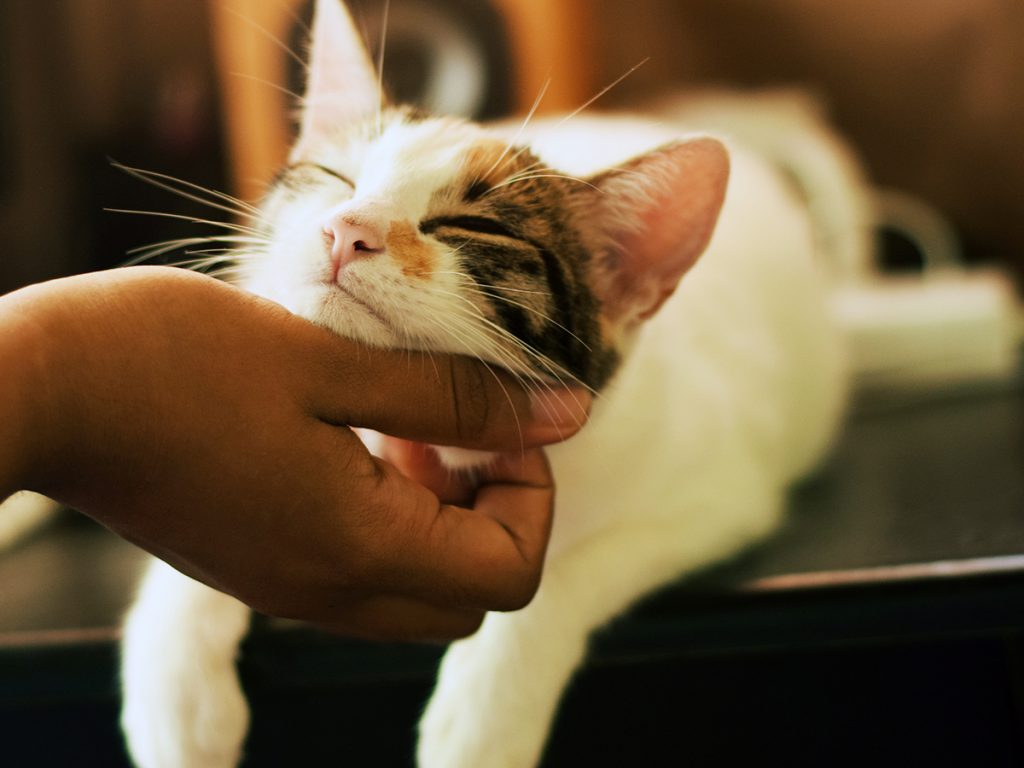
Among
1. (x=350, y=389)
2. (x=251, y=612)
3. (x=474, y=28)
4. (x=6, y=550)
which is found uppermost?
(x=474, y=28)

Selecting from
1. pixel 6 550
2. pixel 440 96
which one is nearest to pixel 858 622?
pixel 6 550

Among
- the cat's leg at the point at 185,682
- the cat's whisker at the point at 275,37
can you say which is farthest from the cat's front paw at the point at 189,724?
the cat's whisker at the point at 275,37

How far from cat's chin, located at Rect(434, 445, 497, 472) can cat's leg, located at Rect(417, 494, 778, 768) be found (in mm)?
124

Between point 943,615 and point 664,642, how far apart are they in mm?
244

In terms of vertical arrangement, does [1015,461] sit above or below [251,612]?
above

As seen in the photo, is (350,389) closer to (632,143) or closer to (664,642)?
(664,642)

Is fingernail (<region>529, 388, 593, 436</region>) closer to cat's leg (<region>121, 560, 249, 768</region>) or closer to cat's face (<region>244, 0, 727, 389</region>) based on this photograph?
cat's face (<region>244, 0, 727, 389</region>)

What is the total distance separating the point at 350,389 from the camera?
561 mm

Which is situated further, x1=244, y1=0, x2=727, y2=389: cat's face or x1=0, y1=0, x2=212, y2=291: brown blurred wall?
x1=0, y1=0, x2=212, y2=291: brown blurred wall

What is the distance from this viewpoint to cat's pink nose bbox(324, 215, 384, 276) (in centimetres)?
60

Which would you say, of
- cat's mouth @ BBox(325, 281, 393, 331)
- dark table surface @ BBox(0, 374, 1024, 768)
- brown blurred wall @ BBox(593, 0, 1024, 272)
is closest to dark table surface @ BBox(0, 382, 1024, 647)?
dark table surface @ BBox(0, 374, 1024, 768)

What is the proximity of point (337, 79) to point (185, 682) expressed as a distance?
0.52 meters

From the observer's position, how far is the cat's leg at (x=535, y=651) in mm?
669

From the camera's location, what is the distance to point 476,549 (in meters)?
0.58
